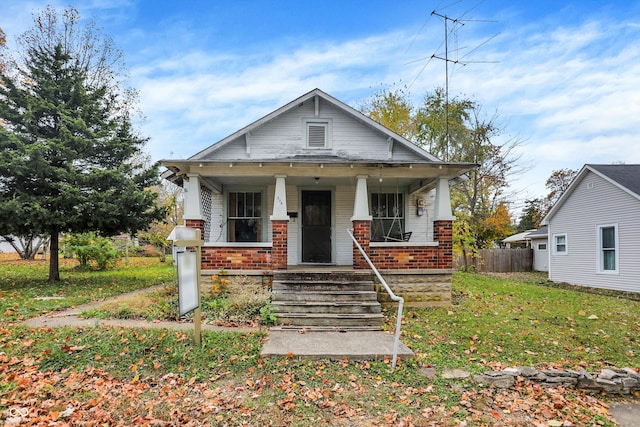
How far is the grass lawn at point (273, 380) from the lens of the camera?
3.42 metres

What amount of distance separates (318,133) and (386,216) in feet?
10.3

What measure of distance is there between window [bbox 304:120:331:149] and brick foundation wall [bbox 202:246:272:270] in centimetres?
356

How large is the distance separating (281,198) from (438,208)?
3.68 metres

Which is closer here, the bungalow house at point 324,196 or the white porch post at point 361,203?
the bungalow house at point 324,196

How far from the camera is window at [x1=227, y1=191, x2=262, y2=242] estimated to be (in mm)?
9883

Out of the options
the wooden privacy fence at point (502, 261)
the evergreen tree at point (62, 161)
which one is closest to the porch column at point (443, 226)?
the evergreen tree at point (62, 161)

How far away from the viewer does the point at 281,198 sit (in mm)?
7844

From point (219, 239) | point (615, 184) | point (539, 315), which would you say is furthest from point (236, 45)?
Result: point (615, 184)

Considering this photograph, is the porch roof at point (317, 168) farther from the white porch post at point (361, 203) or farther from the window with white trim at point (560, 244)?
the window with white trim at point (560, 244)

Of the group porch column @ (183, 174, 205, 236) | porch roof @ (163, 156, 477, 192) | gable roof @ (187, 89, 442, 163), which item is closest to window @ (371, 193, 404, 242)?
gable roof @ (187, 89, 442, 163)

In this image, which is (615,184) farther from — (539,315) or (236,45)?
(236,45)

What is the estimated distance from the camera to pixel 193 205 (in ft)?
25.7

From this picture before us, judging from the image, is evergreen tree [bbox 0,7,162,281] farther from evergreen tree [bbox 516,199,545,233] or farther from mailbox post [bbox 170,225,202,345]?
evergreen tree [bbox 516,199,545,233]

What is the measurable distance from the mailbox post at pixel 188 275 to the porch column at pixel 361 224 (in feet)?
12.3
